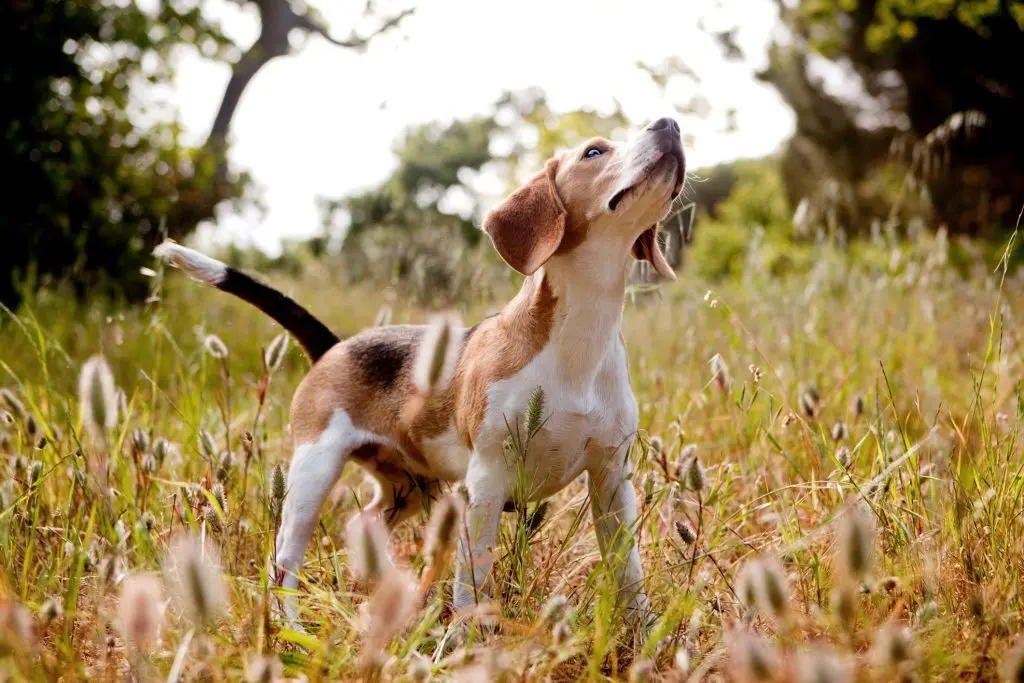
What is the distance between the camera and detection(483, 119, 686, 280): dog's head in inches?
88.7

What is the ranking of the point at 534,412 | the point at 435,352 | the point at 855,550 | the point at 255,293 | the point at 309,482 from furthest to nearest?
the point at 255,293, the point at 309,482, the point at 534,412, the point at 435,352, the point at 855,550

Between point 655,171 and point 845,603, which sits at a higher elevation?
point 655,171

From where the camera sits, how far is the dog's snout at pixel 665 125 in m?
2.29

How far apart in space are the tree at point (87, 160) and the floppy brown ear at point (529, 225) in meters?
4.48

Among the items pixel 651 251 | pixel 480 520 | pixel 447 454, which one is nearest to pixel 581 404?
pixel 480 520

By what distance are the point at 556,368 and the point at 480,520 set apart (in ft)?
1.48

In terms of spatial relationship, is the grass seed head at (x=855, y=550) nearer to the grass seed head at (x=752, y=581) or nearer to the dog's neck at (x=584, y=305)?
the grass seed head at (x=752, y=581)

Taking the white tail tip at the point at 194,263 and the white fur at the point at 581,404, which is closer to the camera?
the white fur at the point at 581,404

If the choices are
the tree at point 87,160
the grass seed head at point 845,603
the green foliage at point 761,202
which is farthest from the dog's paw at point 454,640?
the green foliage at point 761,202

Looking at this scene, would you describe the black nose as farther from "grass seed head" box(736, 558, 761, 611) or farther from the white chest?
"grass seed head" box(736, 558, 761, 611)

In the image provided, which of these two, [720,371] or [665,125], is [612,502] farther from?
[665,125]

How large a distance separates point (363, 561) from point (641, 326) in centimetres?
523

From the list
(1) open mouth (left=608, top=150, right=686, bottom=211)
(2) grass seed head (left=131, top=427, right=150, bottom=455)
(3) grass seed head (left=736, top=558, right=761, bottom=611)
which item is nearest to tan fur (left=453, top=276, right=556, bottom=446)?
(1) open mouth (left=608, top=150, right=686, bottom=211)

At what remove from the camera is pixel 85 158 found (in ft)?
20.9
